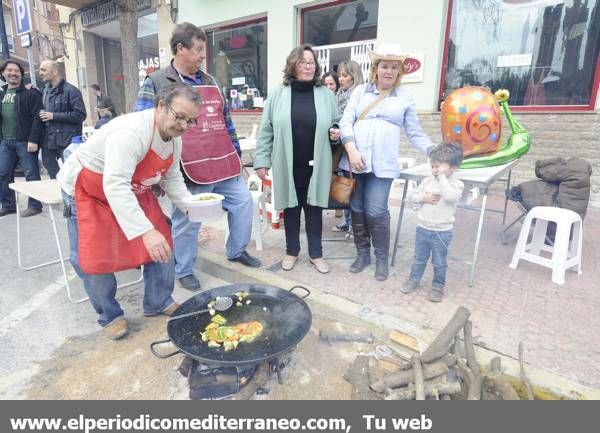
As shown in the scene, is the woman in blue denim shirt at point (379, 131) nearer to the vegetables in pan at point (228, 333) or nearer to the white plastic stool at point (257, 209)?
the white plastic stool at point (257, 209)

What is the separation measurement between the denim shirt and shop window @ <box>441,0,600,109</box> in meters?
4.10

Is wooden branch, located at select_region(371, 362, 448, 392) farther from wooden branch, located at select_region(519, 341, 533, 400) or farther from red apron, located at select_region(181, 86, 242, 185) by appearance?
red apron, located at select_region(181, 86, 242, 185)

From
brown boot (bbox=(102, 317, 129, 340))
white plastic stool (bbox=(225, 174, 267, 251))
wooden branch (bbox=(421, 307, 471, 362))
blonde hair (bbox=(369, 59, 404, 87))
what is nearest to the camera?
wooden branch (bbox=(421, 307, 471, 362))

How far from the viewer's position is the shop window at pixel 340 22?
24.1 ft

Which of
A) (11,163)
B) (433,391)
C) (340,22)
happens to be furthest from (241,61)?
(433,391)

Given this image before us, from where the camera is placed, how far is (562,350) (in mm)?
2303

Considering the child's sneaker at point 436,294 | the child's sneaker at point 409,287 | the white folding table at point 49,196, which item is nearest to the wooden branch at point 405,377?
the child's sneaker at point 436,294

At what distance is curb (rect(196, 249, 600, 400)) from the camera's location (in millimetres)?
2010

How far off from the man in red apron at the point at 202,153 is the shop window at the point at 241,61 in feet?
20.9

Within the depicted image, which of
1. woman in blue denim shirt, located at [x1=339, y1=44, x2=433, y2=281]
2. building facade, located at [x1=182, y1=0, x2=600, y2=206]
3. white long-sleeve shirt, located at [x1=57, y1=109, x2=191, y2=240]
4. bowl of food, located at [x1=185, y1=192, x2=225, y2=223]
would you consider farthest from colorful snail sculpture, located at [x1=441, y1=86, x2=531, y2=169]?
white long-sleeve shirt, located at [x1=57, y1=109, x2=191, y2=240]

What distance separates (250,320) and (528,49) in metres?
6.24

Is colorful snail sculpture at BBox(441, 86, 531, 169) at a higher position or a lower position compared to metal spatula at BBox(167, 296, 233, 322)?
higher

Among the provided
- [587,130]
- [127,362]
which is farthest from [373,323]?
[587,130]

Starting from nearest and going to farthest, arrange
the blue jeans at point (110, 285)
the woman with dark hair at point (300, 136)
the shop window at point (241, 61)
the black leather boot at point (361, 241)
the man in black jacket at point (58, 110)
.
→ the blue jeans at point (110, 285), the woman with dark hair at point (300, 136), the black leather boot at point (361, 241), the man in black jacket at point (58, 110), the shop window at point (241, 61)
